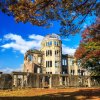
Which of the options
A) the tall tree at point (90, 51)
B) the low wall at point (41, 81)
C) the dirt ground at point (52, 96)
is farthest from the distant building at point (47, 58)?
the dirt ground at point (52, 96)

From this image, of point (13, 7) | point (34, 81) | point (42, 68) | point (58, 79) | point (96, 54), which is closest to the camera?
point (13, 7)

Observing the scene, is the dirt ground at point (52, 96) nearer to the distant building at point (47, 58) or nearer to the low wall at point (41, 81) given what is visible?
the low wall at point (41, 81)

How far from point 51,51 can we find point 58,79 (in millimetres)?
28434

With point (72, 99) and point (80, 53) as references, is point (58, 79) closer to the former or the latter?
point (80, 53)

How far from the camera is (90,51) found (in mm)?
33312

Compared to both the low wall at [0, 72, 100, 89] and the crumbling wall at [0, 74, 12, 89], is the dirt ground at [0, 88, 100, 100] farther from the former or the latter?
the low wall at [0, 72, 100, 89]

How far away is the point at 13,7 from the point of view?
41.8 feet

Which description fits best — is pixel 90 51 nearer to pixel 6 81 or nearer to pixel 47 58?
pixel 6 81

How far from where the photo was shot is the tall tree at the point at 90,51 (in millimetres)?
30281

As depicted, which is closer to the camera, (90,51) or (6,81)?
(90,51)

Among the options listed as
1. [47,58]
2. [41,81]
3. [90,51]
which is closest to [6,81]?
[41,81]

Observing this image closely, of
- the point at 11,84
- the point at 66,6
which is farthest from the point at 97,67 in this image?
the point at 66,6

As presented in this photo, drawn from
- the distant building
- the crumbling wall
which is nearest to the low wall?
the crumbling wall

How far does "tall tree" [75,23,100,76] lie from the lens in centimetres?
3028
